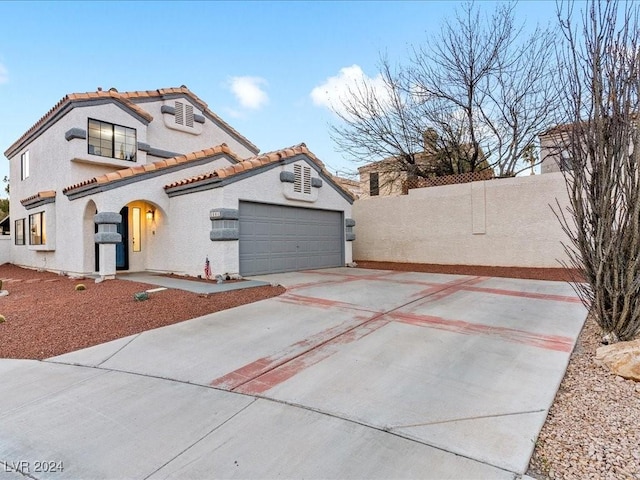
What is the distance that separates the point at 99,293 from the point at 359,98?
12.9 m

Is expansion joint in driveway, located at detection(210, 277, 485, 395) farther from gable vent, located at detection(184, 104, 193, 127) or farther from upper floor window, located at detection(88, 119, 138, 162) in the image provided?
gable vent, located at detection(184, 104, 193, 127)

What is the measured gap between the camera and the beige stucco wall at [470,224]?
38.7 ft

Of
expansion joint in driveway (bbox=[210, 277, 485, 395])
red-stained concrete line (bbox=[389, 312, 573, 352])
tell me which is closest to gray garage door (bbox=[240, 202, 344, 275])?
expansion joint in driveway (bbox=[210, 277, 485, 395])

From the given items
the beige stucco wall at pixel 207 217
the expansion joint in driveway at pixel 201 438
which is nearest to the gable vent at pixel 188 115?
the beige stucco wall at pixel 207 217

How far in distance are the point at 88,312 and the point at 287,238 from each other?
6443mm

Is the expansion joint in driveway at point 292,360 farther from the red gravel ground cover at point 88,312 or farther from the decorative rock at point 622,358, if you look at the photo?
the decorative rock at point 622,358

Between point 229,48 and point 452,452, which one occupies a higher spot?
point 229,48

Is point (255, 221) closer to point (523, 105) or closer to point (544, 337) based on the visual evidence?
point (544, 337)

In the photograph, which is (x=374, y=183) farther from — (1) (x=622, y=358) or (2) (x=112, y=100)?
(1) (x=622, y=358)

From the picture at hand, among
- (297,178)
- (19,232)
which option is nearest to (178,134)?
(297,178)

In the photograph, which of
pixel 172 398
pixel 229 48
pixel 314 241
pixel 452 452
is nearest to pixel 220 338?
pixel 172 398

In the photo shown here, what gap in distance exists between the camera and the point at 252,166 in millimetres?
9961

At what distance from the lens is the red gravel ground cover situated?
4605 millimetres

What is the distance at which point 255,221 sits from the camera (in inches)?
409
